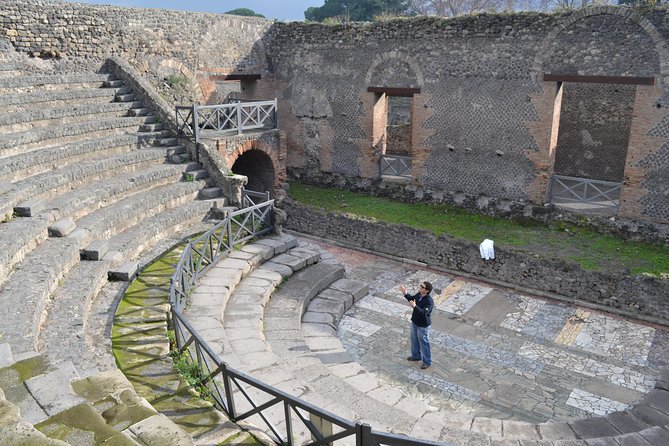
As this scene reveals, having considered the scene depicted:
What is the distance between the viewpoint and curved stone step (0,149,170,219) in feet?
26.8

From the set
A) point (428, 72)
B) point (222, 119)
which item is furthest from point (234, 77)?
point (428, 72)

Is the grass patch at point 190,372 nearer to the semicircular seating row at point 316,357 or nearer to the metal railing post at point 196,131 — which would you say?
the semicircular seating row at point 316,357

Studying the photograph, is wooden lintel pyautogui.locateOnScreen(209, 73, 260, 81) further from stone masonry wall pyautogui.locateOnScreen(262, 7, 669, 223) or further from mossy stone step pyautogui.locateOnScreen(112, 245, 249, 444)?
mossy stone step pyautogui.locateOnScreen(112, 245, 249, 444)

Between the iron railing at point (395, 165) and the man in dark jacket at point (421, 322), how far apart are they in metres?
8.42

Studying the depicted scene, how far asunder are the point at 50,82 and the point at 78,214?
16.2 ft

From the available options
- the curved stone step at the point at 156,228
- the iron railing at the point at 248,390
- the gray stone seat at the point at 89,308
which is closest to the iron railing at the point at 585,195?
the iron railing at the point at 248,390

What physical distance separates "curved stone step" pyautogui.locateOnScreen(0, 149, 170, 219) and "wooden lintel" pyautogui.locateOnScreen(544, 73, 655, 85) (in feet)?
28.9

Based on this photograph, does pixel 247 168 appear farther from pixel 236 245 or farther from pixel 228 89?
pixel 228 89

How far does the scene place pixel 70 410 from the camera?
380 cm

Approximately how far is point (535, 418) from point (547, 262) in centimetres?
437

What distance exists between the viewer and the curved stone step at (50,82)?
452 inches

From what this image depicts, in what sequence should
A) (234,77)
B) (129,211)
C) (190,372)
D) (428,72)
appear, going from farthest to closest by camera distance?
(234,77) < (428,72) < (129,211) < (190,372)

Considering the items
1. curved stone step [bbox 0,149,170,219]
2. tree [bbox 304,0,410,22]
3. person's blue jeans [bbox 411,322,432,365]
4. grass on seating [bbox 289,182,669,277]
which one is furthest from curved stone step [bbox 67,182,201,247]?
tree [bbox 304,0,410,22]

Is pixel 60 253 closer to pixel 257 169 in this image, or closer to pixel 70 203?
pixel 70 203
